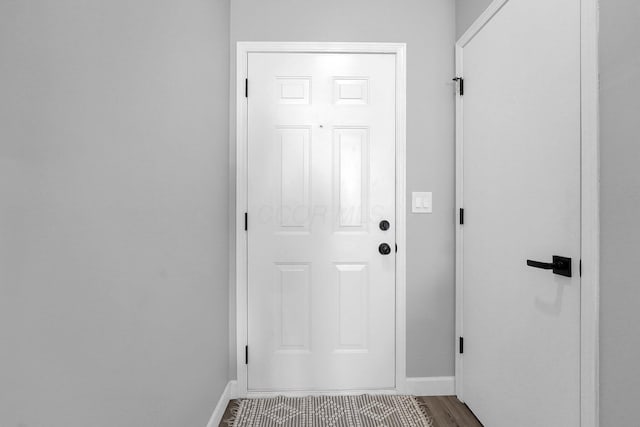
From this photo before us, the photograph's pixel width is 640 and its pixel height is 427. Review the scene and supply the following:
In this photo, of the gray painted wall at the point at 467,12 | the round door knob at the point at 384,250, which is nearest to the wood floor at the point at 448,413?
the round door knob at the point at 384,250

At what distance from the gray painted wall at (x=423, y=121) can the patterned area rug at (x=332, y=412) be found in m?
0.23

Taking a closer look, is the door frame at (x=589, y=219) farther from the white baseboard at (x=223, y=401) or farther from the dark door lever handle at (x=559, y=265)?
the white baseboard at (x=223, y=401)

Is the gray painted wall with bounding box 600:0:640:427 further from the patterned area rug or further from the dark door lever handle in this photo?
the patterned area rug

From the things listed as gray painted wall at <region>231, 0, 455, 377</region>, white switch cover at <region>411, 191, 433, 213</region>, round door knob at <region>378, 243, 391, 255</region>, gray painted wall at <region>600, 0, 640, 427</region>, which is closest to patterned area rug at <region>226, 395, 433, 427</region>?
gray painted wall at <region>231, 0, 455, 377</region>

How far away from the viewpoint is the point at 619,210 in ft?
3.14

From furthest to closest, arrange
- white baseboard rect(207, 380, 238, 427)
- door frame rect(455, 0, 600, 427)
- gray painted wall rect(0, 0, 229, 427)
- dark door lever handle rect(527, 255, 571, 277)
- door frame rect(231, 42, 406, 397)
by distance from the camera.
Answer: door frame rect(231, 42, 406, 397) → white baseboard rect(207, 380, 238, 427) → dark door lever handle rect(527, 255, 571, 277) → door frame rect(455, 0, 600, 427) → gray painted wall rect(0, 0, 229, 427)

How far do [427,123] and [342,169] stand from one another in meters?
0.59

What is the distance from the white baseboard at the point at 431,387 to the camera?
2.00 meters

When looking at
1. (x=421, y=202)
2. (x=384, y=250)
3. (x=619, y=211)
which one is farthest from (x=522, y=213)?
(x=384, y=250)

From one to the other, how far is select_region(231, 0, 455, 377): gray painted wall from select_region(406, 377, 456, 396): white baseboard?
40mm

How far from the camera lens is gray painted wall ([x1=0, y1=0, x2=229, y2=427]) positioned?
1.96 feet

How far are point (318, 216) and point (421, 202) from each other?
2.08 ft

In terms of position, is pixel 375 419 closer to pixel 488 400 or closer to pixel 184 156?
pixel 488 400

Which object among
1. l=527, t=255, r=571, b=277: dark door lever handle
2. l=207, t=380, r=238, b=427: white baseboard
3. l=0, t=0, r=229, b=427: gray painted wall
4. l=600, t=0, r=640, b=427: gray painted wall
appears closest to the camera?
l=0, t=0, r=229, b=427: gray painted wall
